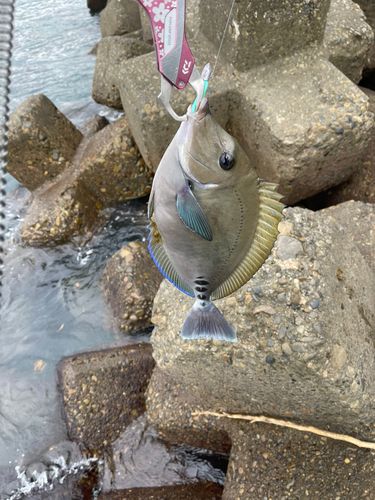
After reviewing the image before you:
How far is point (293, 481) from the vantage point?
2.39 meters

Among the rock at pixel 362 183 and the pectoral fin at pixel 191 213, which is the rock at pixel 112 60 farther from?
the pectoral fin at pixel 191 213

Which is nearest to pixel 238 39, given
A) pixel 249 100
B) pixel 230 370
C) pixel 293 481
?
pixel 249 100

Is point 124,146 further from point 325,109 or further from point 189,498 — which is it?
point 189,498

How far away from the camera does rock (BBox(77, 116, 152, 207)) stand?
15.3 ft

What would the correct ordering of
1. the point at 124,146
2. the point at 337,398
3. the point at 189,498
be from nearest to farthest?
the point at 337,398 → the point at 189,498 → the point at 124,146

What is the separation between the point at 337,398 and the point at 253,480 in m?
0.91

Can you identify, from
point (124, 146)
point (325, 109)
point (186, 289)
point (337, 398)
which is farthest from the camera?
point (124, 146)

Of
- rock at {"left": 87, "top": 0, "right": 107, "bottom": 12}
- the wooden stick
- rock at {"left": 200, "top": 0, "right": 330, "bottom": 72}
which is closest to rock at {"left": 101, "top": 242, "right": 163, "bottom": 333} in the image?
the wooden stick

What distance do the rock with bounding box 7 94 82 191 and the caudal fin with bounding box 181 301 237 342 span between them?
3996mm

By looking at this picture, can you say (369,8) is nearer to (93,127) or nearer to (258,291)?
(93,127)

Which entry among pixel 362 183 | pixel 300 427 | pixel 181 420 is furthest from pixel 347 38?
pixel 181 420

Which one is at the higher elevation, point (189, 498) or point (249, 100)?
point (249, 100)

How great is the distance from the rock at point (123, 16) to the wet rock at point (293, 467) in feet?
23.9

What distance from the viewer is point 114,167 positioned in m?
4.75
